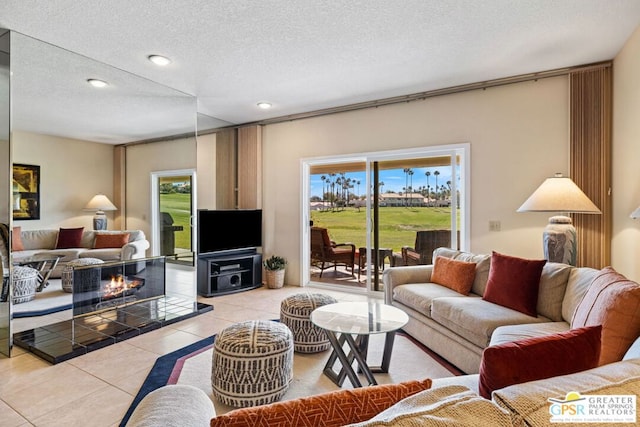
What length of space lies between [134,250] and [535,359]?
396cm

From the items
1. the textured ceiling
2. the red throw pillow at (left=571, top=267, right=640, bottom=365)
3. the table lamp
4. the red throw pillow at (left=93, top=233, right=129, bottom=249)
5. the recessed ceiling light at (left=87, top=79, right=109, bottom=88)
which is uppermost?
the textured ceiling

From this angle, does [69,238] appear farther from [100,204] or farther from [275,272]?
[275,272]

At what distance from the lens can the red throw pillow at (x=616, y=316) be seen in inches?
57.2

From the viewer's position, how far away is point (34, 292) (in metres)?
3.17

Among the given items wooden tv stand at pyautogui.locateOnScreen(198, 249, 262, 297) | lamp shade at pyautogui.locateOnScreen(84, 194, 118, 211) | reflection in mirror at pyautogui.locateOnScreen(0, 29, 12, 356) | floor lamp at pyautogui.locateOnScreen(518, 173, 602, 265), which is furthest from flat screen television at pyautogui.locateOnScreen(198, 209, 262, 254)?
floor lamp at pyautogui.locateOnScreen(518, 173, 602, 265)

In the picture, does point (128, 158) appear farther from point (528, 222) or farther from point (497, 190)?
point (528, 222)

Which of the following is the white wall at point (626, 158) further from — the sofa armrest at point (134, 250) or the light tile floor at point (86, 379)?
the sofa armrest at point (134, 250)

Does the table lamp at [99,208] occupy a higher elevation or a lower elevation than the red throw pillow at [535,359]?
higher

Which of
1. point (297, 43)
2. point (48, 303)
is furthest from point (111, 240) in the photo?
point (297, 43)

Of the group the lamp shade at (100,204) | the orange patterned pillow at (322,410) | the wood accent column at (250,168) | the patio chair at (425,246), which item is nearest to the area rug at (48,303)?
the lamp shade at (100,204)

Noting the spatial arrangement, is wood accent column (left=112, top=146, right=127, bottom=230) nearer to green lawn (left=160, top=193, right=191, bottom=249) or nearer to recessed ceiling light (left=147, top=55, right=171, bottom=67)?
green lawn (left=160, top=193, right=191, bottom=249)

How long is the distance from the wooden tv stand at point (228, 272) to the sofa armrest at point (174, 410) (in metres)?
3.84

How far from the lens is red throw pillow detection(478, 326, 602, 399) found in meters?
0.97

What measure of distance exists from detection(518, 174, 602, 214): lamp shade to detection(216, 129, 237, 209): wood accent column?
432cm
